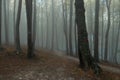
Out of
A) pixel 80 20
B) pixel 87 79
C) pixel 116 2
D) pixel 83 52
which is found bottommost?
pixel 87 79

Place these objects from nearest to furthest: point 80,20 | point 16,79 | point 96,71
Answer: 1. point 16,79
2. point 96,71
3. point 80,20

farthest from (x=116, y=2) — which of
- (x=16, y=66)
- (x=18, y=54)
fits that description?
(x=16, y=66)

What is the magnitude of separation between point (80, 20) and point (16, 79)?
15.8ft

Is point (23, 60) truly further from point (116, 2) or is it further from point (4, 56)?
point (116, 2)

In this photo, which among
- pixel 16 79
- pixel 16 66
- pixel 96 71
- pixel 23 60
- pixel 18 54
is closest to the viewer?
pixel 16 79

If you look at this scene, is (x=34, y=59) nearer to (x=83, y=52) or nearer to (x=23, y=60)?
(x=23, y=60)

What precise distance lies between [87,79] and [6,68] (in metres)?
4.77

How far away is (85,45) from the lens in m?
12.4

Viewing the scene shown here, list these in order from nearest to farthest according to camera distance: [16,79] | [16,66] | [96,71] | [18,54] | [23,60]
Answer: [16,79] < [96,71] < [16,66] < [23,60] < [18,54]

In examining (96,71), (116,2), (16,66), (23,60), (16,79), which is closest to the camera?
(16,79)

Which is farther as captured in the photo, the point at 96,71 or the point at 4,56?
the point at 4,56

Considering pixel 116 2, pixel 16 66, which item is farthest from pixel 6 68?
pixel 116 2

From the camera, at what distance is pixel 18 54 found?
16.9 metres

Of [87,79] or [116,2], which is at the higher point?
[116,2]
